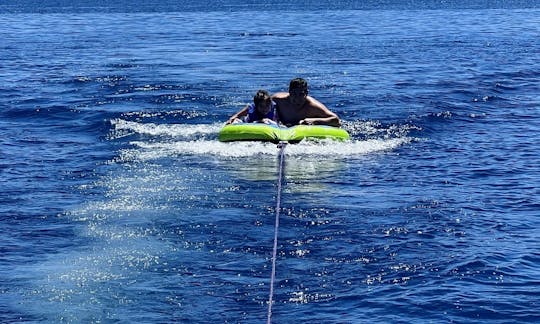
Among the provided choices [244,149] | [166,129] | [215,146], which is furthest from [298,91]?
[166,129]

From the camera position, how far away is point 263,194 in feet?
40.1

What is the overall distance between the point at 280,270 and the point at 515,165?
595 centimetres

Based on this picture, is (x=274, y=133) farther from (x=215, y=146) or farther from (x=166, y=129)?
(x=166, y=129)

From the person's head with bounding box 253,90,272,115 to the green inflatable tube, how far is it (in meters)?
0.44

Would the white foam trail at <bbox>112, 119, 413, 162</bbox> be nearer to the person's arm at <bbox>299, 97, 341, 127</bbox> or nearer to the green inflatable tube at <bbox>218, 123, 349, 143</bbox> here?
the green inflatable tube at <bbox>218, 123, 349, 143</bbox>

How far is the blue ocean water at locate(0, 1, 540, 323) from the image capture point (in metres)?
8.67

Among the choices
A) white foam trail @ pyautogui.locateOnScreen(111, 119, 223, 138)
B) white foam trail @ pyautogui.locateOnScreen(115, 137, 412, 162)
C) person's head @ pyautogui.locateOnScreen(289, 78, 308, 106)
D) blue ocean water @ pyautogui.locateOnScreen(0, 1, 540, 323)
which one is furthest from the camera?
white foam trail @ pyautogui.locateOnScreen(111, 119, 223, 138)

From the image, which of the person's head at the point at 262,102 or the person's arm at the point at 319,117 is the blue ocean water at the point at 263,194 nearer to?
the person's arm at the point at 319,117

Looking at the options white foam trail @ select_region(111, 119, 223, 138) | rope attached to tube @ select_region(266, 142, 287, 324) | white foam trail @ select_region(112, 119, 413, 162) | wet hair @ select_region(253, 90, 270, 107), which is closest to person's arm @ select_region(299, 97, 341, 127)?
white foam trail @ select_region(112, 119, 413, 162)

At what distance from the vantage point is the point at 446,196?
39.7ft

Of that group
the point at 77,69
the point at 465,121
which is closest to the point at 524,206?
the point at 465,121

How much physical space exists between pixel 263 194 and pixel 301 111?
141 inches

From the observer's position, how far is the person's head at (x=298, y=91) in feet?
49.1

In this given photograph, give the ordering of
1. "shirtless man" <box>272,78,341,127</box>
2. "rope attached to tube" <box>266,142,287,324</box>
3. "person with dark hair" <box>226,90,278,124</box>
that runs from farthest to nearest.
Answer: "shirtless man" <box>272,78,341,127</box>, "person with dark hair" <box>226,90,278,124</box>, "rope attached to tube" <box>266,142,287,324</box>
